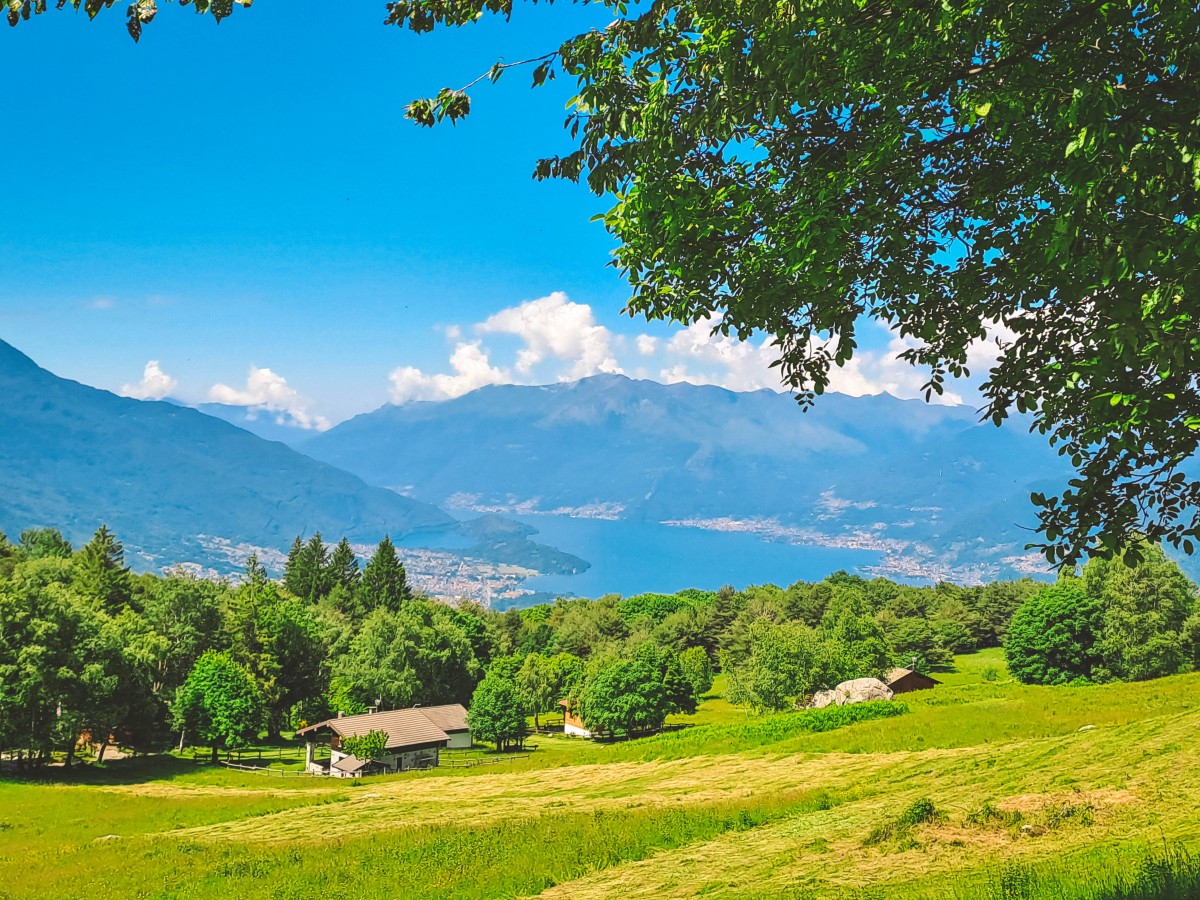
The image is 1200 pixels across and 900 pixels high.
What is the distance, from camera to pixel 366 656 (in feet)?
224

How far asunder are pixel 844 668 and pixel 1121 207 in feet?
203

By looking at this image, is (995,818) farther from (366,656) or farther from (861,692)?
(366,656)

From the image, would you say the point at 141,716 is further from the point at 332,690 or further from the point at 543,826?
the point at 543,826

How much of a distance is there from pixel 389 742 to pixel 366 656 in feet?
52.3

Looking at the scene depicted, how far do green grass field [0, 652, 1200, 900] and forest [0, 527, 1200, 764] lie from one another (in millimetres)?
10766

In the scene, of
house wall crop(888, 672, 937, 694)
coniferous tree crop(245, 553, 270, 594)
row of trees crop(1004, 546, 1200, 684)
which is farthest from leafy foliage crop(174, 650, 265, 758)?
row of trees crop(1004, 546, 1200, 684)

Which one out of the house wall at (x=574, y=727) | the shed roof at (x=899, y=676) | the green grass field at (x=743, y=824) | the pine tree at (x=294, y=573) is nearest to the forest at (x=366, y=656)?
the shed roof at (x=899, y=676)

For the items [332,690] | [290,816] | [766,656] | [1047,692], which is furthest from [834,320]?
[332,690]

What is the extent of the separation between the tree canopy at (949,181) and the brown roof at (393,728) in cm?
5375

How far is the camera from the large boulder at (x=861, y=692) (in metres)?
47.6

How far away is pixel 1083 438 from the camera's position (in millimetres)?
7145

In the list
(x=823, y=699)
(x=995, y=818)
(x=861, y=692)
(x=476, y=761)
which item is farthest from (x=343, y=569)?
(x=995, y=818)

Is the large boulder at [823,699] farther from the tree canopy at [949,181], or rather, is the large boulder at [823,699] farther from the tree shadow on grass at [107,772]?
the tree canopy at [949,181]

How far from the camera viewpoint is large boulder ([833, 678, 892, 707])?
156 feet
